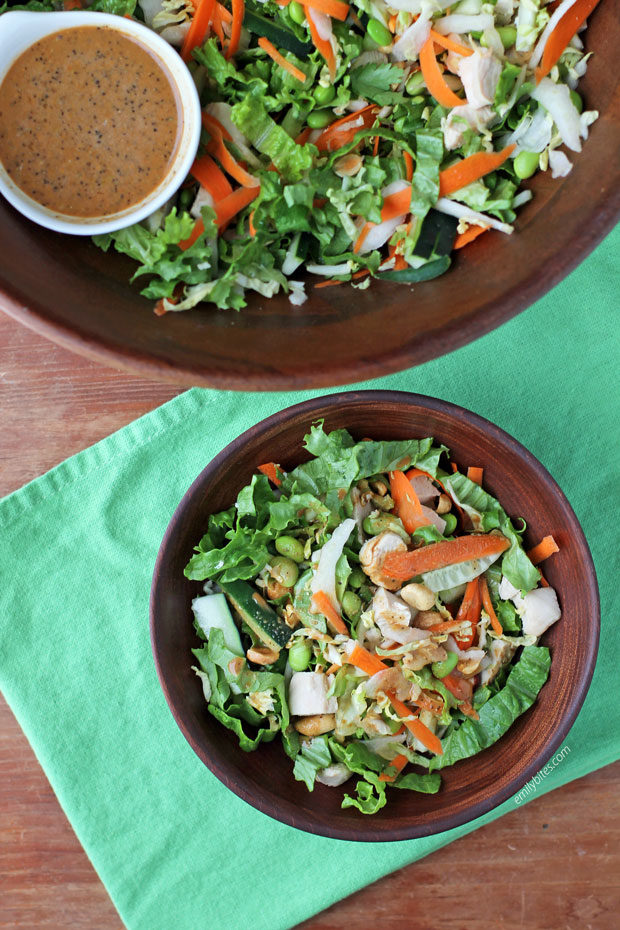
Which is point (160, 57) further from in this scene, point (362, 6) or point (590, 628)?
point (590, 628)

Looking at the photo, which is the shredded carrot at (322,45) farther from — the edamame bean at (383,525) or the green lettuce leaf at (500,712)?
the green lettuce leaf at (500,712)

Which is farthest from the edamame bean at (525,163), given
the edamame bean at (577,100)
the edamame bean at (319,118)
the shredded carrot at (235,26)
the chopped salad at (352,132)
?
the shredded carrot at (235,26)

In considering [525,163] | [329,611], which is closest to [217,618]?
[329,611]

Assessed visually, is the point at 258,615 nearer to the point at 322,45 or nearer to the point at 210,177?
the point at 210,177

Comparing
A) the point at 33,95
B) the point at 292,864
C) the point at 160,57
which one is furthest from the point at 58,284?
the point at 292,864

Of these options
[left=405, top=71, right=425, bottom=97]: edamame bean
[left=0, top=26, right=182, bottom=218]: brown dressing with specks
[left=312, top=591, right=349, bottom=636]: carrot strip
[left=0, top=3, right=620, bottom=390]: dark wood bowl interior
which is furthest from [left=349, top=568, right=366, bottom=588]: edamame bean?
[left=405, top=71, right=425, bottom=97]: edamame bean

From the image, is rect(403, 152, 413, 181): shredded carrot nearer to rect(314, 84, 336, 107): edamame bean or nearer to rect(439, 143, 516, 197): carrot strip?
rect(439, 143, 516, 197): carrot strip
